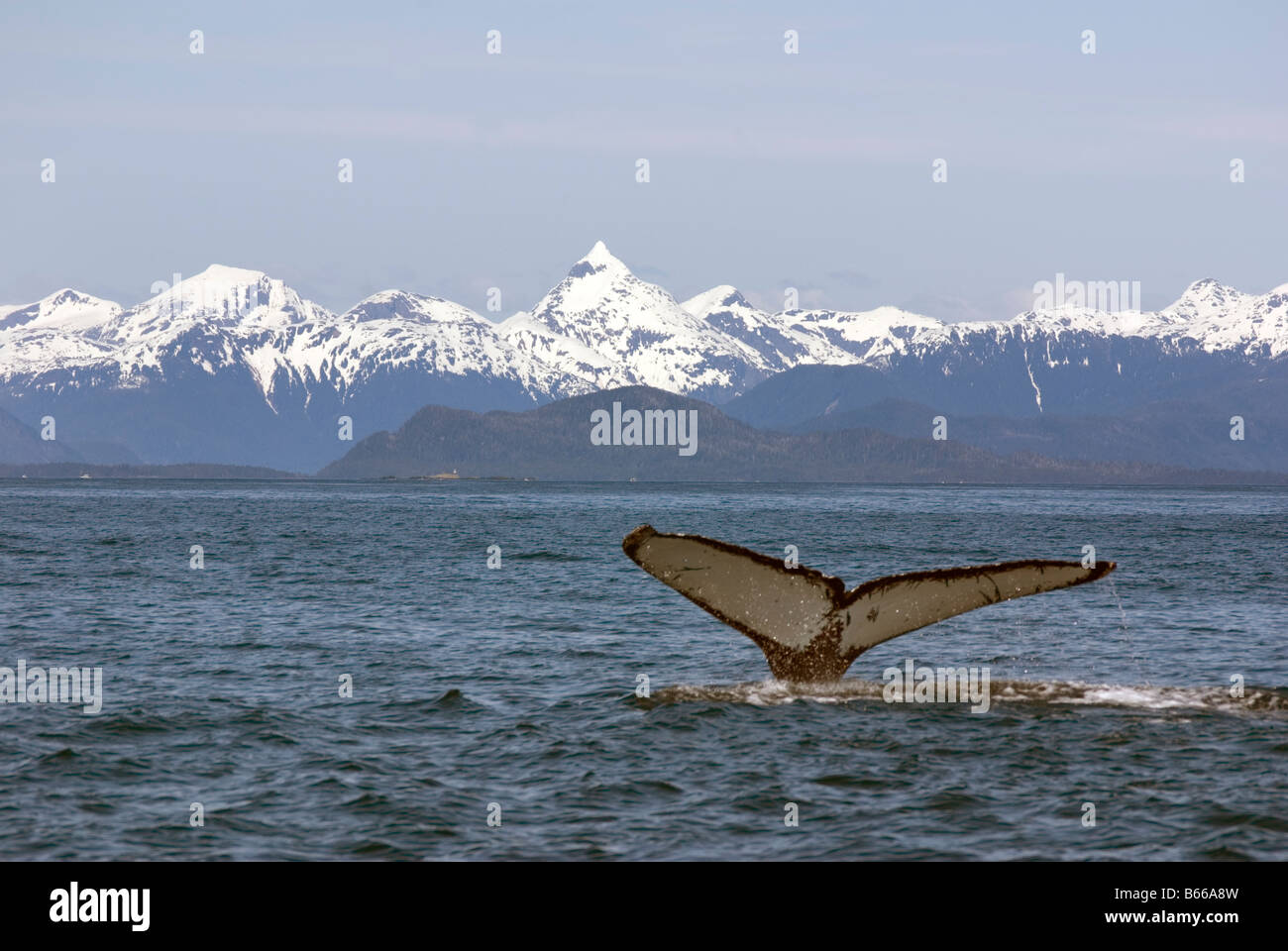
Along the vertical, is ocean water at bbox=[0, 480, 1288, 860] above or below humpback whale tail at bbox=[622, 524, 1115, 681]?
below

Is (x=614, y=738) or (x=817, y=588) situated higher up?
(x=817, y=588)

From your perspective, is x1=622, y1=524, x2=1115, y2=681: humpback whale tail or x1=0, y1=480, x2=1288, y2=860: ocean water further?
x1=622, y1=524, x2=1115, y2=681: humpback whale tail

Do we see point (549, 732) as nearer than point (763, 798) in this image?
No

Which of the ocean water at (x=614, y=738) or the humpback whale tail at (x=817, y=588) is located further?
the humpback whale tail at (x=817, y=588)

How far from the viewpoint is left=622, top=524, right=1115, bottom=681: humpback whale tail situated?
12.3 m

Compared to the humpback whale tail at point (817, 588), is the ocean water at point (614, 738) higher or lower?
lower

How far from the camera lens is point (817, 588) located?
1336 centimetres

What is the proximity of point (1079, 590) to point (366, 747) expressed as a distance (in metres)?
25.2

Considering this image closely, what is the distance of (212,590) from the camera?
3656cm

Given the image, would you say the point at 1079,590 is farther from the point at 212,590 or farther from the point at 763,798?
the point at 763,798

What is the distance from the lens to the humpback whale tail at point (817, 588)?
1232cm

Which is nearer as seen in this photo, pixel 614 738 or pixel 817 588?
pixel 817 588
